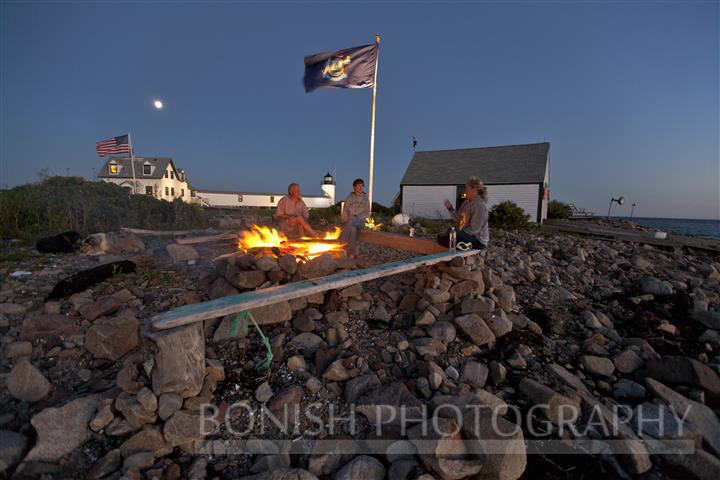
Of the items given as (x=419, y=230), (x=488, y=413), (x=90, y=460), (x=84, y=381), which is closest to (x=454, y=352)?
(x=488, y=413)

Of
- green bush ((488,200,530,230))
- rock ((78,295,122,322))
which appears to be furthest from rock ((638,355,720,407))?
green bush ((488,200,530,230))

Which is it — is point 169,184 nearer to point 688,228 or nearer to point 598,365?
point 598,365

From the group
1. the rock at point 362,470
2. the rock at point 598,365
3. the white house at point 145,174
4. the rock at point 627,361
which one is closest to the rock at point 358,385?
the rock at point 362,470

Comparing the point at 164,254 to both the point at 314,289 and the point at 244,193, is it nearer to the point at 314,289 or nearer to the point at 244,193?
the point at 314,289

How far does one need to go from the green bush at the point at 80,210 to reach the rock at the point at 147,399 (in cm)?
925

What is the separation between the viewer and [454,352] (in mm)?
3785

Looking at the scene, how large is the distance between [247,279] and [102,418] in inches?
87.8

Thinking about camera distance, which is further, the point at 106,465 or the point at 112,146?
the point at 112,146

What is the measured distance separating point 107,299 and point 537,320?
246 inches

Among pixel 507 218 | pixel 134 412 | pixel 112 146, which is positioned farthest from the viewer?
pixel 112 146

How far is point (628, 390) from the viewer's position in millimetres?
3346

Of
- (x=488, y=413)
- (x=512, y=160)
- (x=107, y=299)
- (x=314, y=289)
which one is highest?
(x=512, y=160)

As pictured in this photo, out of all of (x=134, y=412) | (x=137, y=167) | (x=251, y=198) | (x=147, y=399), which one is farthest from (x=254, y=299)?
(x=251, y=198)

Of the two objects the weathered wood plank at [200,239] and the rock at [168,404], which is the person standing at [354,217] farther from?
the rock at [168,404]
